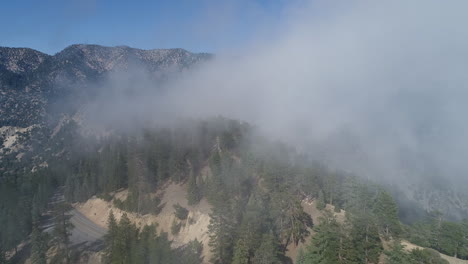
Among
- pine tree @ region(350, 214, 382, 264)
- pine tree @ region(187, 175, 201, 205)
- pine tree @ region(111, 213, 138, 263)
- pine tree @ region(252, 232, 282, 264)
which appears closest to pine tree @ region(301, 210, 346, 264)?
pine tree @ region(350, 214, 382, 264)

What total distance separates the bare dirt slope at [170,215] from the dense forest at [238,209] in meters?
2.01

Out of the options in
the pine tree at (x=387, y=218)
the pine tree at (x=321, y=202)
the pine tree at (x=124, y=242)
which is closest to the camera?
the pine tree at (x=124, y=242)

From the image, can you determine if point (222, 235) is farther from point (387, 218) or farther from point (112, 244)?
point (387, 218)

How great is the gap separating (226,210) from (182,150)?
4740 centimetres

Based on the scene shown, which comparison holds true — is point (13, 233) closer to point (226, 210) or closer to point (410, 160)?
point (226, 210)

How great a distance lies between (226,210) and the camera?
53906 mm

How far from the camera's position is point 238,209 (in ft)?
189

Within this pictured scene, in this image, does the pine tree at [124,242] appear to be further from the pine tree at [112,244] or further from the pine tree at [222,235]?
the pine tree at [222,235]

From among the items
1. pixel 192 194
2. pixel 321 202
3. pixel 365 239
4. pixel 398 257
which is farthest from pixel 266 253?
pixel 192 194

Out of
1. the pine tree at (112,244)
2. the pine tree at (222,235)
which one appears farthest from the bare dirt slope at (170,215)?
the pine tree at (112,244)

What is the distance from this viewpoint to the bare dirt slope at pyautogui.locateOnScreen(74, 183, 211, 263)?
66.1 metres

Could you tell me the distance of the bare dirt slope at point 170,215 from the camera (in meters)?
66.1

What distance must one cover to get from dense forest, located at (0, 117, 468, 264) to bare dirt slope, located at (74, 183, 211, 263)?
6.61 ft

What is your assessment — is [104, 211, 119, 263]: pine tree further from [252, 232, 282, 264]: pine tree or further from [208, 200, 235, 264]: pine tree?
[252, 232, 282, 264]: pine tree
